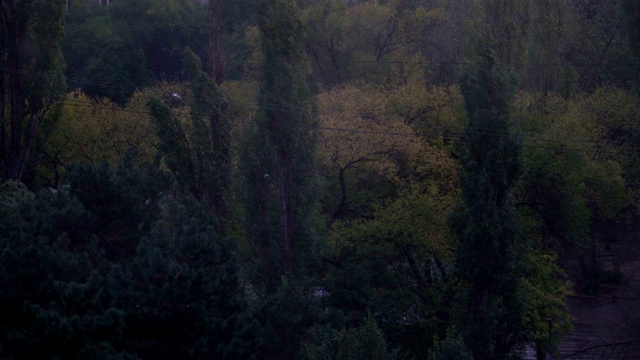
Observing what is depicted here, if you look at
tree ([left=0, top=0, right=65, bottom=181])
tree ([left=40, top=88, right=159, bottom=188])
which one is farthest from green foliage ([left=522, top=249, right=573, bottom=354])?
tree ([left=40, top=88, right=159, bottom=188])

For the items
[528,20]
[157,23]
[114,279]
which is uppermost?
[157,23]

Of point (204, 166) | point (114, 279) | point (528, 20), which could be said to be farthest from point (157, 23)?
point (114, 279)

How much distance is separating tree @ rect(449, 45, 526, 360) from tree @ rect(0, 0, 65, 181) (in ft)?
29.8

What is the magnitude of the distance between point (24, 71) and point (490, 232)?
33.6ft

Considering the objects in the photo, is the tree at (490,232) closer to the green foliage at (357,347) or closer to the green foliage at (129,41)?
the green foliage at (357,347)

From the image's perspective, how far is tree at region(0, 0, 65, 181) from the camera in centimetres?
1505

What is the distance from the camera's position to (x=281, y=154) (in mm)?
15016

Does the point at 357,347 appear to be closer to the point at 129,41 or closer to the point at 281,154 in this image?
the point at 281,154

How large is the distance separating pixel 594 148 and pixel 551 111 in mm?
1924

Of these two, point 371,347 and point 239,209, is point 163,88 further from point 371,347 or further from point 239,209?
point 371,347

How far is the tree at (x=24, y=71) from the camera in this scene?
49.4ft

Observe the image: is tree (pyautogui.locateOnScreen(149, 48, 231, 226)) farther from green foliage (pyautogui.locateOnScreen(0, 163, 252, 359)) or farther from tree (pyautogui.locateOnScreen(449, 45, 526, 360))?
tree (pyautogui.locateOnScreen(449, 45, 526, 360))

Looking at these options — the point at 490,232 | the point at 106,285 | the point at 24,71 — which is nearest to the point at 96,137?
the point at 24,71

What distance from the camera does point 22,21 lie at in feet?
49.4
